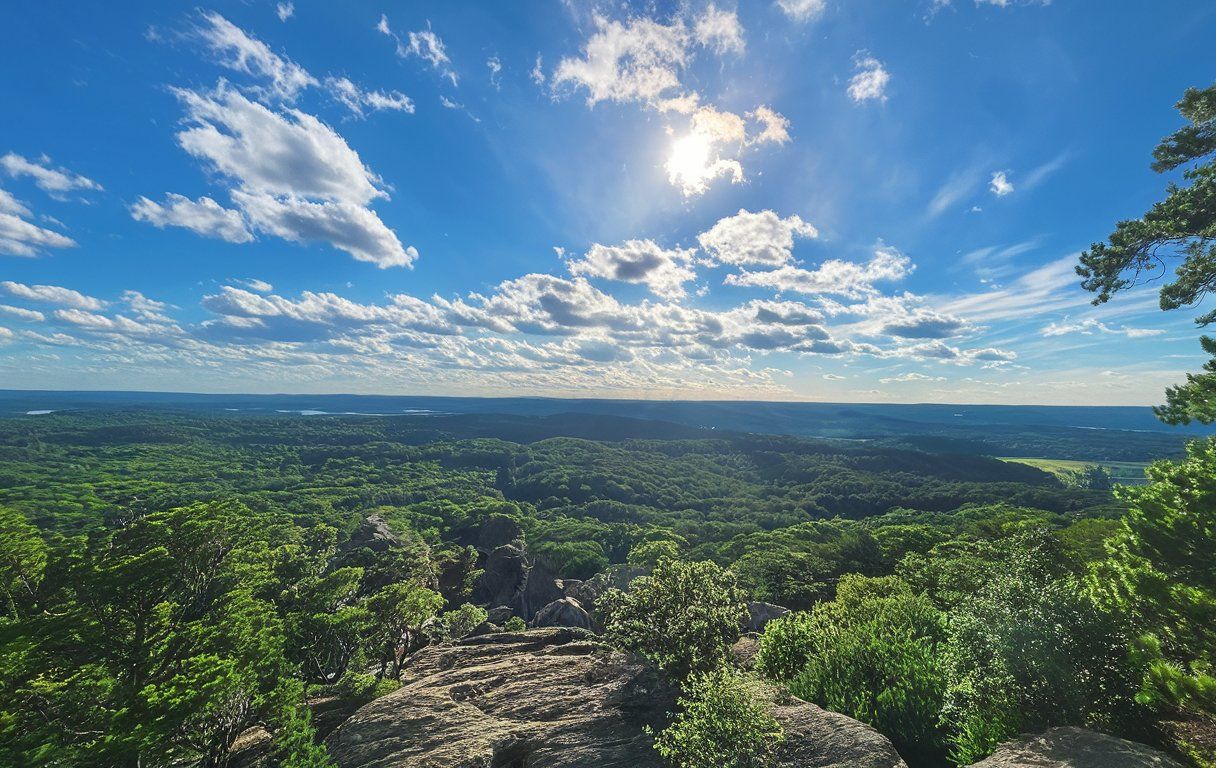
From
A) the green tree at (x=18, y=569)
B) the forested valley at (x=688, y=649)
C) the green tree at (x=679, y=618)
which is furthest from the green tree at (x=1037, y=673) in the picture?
the green tree at (x=18, y=569)

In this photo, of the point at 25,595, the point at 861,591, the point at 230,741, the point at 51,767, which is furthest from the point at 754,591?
the point at 25,595

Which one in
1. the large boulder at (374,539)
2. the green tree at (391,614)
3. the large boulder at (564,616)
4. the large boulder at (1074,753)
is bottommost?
the large boulder at (374,539)

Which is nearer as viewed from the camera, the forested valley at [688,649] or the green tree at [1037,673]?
the green tree at [1037,673]

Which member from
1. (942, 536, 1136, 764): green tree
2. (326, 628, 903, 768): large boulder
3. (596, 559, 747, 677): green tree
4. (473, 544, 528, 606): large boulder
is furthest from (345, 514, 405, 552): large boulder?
(942, 536, 1136, 764): green tree

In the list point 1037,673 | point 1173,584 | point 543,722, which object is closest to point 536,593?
point 543,722

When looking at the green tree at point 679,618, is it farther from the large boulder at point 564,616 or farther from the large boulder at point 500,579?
the large boulder at point 500,579

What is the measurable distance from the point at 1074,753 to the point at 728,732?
11.2m

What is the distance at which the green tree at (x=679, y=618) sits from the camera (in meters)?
24.3

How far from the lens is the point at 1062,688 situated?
17.1 m

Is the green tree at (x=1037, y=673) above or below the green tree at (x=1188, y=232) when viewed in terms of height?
below

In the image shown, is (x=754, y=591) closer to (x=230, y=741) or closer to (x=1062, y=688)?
(x=1062, y=688)

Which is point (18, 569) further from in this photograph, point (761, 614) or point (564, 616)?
point (761, 614)

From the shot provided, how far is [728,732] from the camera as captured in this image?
1694cm

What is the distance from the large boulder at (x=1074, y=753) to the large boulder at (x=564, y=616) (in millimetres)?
44653
